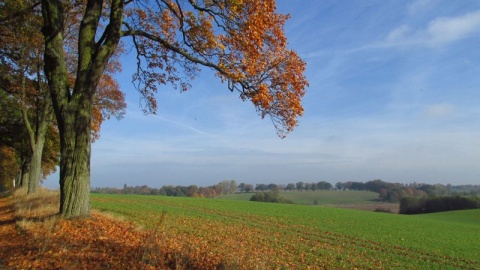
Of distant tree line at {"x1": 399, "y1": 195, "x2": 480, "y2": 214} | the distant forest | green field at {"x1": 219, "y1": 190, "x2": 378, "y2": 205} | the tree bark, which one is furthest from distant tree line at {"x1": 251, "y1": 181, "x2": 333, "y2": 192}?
the tree bark

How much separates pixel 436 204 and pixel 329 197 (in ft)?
137

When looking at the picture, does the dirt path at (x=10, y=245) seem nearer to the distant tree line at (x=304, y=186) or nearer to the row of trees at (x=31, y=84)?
the row of trees at (x=31, y=84)

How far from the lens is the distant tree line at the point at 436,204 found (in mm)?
87688

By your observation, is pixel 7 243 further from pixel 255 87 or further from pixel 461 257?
pixel 461 257

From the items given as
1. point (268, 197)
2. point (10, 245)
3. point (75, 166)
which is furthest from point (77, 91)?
point (268, 197)

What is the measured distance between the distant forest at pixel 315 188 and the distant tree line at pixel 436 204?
3888mm

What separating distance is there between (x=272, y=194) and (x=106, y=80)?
264 ft

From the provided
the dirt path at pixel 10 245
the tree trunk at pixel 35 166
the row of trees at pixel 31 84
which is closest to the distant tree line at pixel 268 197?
the row of trees at pixel 31 84

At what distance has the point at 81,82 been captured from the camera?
34.4ft

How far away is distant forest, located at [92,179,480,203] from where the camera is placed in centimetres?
10706

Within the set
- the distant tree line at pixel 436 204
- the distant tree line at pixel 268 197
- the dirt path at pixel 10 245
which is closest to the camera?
the dirt path at pixel 10 245

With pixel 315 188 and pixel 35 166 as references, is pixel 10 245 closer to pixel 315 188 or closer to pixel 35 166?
pixel 35 166

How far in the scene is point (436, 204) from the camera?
3509 inches

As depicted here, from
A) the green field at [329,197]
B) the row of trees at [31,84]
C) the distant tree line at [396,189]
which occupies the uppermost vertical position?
the row of trees at [31,84]
